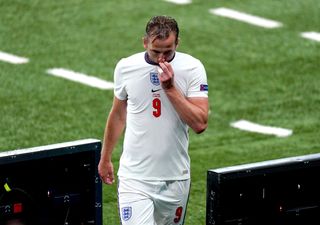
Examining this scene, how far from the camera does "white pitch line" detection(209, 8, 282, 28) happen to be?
1867 centimetres

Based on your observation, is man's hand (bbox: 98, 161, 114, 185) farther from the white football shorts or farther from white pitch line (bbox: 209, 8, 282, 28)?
white pitch line (bbox: 209, 8, 282, 28)

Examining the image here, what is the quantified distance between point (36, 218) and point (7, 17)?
9.11 m

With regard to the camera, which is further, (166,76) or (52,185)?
(52,185)

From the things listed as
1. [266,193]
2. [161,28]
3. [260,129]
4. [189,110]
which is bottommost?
[260,129]

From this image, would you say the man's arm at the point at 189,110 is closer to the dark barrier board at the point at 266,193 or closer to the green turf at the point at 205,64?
the dark barrier board at the point at 266,193

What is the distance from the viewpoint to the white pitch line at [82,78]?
16.4m

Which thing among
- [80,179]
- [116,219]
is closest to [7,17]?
[116,219]

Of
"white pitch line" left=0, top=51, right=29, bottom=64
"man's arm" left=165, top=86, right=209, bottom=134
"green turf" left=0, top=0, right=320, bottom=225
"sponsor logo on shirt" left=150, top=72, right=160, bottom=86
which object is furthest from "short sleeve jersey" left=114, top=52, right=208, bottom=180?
"white pitch line" left=0, top=51, right=29, bottom=64

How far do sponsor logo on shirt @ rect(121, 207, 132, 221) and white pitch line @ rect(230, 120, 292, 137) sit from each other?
5538mm

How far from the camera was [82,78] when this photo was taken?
16.6 m

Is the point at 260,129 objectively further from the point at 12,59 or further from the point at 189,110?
the point at 189,110

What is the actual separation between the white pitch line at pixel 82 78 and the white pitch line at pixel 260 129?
198cm

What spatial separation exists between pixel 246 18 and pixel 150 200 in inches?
386

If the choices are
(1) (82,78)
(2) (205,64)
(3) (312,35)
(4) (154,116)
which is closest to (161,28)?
(4) (154,116)
